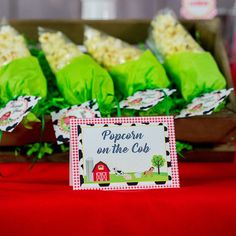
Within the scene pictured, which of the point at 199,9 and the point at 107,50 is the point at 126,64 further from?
the point at 199,9

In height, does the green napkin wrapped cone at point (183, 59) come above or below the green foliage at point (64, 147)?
above

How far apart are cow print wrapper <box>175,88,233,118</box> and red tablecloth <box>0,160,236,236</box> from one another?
0.28m

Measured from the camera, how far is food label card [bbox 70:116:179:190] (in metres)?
1.12

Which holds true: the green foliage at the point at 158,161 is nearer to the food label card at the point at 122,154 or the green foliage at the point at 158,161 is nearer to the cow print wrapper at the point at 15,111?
the food label card at the point at 122,154

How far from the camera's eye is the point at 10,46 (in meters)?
1.59

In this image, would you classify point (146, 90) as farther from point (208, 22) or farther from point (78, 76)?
point (208, 22)

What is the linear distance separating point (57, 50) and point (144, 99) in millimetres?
398

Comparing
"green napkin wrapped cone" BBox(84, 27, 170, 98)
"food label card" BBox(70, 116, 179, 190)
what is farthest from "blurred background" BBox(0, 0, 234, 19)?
"food label card" BBox(70, 116, 179, 190)

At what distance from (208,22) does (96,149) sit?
2.97 feet

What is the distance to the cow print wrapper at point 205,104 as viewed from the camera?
1328 mm

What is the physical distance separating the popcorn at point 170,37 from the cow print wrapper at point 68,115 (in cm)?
47

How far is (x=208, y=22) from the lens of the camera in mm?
1829

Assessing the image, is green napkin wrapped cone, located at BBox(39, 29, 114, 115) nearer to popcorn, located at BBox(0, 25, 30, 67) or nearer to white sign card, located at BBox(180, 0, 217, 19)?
popcorn, located at BBox(0, 25, 30, 67)

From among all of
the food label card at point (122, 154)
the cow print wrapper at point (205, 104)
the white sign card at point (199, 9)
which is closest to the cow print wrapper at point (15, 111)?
the food label card at point (122, 154)
